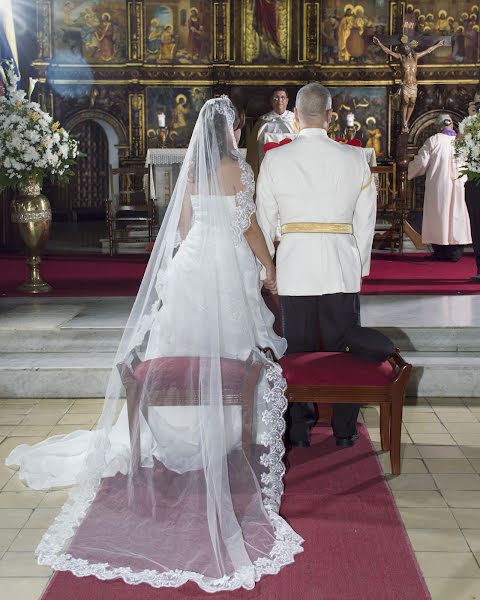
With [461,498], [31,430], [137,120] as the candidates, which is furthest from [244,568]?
[137,120]

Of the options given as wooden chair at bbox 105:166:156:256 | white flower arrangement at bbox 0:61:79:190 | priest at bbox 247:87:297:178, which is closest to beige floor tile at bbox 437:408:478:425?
white flower arrangement at bbox 0:61:79:190

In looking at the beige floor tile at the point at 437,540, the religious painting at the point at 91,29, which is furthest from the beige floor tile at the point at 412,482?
the religious painting at the point at 91,29

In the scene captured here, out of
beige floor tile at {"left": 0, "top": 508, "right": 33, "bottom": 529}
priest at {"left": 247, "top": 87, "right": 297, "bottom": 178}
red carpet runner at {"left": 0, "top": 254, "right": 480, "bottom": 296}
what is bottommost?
beige floor tile at {"left": 0, "top": 508, "right": 33, "bottom": 529}

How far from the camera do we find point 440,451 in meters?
5.21

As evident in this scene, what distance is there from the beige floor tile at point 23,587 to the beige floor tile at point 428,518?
5.23 ft

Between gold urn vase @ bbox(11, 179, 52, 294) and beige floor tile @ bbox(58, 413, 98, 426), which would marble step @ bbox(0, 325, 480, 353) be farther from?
gold urn vase @ bbox(11, 179, 52, 294)

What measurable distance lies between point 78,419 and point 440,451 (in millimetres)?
2222

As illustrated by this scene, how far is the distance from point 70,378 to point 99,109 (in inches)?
454

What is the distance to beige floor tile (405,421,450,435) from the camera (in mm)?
5602

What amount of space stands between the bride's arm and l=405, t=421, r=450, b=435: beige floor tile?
135 centimetres

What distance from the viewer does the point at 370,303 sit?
8062 mm

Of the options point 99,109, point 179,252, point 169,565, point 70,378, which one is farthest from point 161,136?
point 169,565

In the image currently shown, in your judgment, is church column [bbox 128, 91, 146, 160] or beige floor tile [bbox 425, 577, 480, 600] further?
church column [bbox 128, 91, 146, 160]

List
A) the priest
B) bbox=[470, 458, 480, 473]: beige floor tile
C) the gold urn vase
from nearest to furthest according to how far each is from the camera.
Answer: bbox=[470, 458, 480, 473]: beige floor tile, the gold urn vase, the priest
